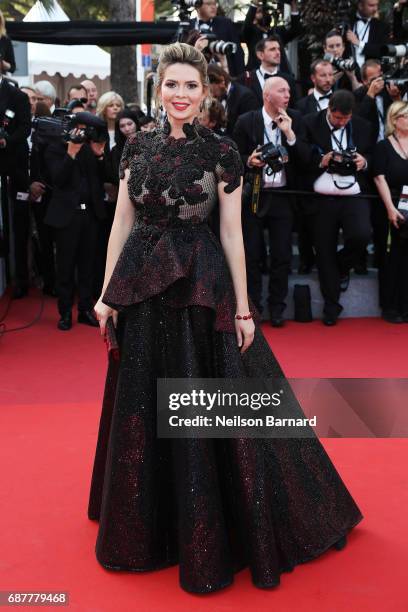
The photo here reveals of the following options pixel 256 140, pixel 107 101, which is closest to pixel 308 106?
pixel 256 140

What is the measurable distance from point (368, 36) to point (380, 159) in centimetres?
202

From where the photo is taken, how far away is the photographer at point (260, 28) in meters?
8.55

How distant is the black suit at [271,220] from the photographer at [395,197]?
28.1 inches

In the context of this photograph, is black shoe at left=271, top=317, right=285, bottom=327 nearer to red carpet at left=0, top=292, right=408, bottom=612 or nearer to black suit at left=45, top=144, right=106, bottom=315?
Answer: red carpet at left=0, top=292, right=408, bottom=612

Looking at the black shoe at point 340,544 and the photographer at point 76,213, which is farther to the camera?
the photographer at point 76,213

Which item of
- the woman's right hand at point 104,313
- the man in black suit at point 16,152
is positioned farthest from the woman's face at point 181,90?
the man in black suit at point 16,152

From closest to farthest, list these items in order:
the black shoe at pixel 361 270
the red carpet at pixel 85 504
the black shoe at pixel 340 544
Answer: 1. the red carpet at pixel 85 504
2. the black shoe at pixel 340 544
3. the black shoe at pixel 361 270

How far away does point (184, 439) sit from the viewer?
303 cm

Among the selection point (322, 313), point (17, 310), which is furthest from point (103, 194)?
point (322, 313)

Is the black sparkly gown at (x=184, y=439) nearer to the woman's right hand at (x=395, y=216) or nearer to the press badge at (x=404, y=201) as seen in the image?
the woman's right hand at (x=395, y=216)

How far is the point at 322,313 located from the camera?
735cm

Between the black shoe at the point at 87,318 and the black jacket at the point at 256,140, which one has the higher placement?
the black jacket at the point at 256,140

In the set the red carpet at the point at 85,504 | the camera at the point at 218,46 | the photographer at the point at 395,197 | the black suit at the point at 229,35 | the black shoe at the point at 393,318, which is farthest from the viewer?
the black suit at the point at 229,35

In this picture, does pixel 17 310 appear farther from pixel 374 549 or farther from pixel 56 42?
pixel 374 549
